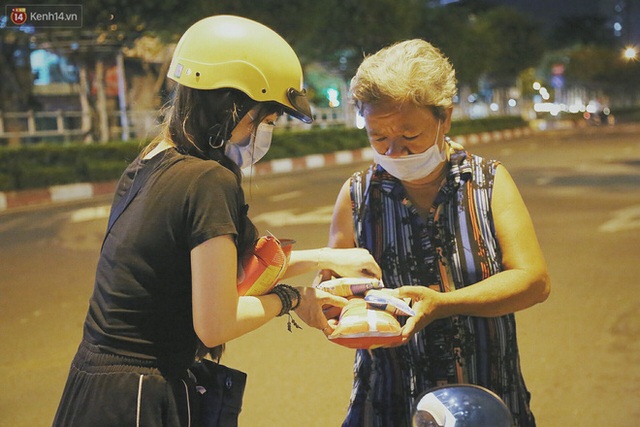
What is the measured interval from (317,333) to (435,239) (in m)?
3.29

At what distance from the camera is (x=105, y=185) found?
558 inches

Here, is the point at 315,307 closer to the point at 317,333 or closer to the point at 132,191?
the point at 132,191

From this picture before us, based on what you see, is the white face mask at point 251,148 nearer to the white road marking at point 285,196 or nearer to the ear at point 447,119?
the ear at point 447,119

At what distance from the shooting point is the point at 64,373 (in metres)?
4.48

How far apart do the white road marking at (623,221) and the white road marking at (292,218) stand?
316 centimetres

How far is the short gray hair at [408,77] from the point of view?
192cm

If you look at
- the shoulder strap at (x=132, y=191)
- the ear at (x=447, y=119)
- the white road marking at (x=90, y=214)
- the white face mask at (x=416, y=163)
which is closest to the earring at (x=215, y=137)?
the shoulder strap at (x=132, y=191)

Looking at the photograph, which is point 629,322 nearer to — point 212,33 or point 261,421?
point 261,421

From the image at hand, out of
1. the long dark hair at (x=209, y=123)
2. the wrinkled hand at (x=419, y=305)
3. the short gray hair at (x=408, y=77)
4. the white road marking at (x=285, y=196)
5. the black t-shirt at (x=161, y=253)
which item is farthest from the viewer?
the white road marking at (x=285, y=196)

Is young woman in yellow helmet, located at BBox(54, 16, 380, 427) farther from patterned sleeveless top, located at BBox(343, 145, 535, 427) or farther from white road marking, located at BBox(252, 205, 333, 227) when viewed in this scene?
white road marking, located at BBox(252, 205, 333, 227)

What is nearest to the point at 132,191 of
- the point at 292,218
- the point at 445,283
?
the point at 445,283

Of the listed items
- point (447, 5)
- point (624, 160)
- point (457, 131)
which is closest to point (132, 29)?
point (624, 160)

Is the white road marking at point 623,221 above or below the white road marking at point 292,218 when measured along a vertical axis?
below

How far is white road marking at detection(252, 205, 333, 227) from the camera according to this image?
9609 millimetres
